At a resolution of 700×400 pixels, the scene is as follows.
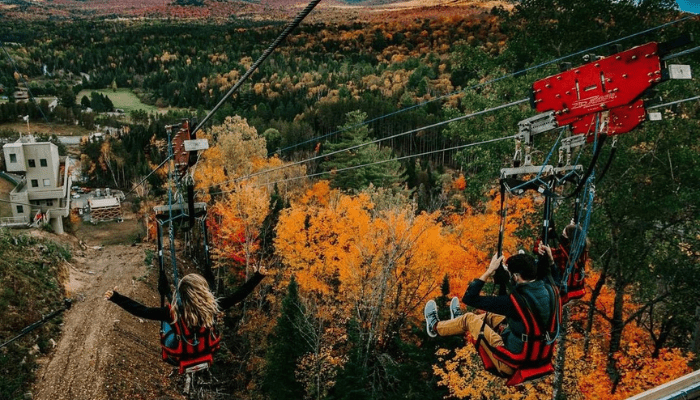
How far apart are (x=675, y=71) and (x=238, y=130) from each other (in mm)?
35160

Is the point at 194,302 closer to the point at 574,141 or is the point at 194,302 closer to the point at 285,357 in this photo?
the point at 574,141

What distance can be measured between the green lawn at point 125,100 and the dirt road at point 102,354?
288ft

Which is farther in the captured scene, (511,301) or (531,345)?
(531,345)

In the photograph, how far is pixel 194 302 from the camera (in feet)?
17.0

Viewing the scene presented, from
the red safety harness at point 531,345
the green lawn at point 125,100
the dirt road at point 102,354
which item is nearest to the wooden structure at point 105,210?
the dirt road at point 102,354

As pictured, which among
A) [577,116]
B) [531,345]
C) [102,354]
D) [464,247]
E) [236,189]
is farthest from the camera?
[236,189]

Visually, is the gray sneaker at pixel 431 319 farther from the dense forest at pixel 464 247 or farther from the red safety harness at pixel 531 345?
the dense forest at pixel 464 247

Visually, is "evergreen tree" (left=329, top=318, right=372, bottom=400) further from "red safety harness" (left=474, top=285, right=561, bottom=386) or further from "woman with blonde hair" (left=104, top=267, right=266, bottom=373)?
"red safety harness" (left=474, top=285, right=561, bottom=386)

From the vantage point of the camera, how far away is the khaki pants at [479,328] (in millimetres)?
5445

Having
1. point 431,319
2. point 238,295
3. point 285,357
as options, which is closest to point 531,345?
point 431,319

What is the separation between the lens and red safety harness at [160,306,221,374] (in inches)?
221

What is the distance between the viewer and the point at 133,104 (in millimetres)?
115750

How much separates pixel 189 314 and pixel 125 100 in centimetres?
13080

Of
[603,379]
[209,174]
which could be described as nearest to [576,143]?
[603,379]
